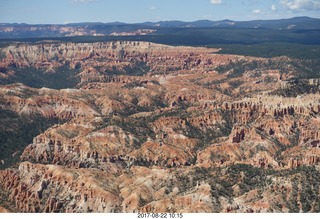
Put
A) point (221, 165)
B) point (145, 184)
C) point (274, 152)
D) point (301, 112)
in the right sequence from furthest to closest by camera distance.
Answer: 1. point (301, 112)
2. point (274, 152)
3. point (221, 165)
4. point (145, 184)

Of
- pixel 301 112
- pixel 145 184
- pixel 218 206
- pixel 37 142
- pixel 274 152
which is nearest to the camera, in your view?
pixel 218 206

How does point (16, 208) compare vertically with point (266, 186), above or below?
below

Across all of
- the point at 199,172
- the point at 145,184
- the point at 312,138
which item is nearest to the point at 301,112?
the point at 312,138

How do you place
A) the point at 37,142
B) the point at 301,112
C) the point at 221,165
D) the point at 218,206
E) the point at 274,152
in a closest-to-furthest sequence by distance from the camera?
the point at 218,206
the point at 221,165
the point at 274,152
the point at 37,142
the point at 301,112

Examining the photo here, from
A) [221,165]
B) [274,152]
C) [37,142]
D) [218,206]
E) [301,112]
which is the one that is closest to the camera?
[218,206]

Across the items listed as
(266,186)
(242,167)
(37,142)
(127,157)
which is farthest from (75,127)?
(266,186)

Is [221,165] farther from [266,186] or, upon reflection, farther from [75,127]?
[75,127]

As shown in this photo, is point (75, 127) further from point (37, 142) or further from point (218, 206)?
point (218, 206)

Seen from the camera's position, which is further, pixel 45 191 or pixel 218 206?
pixel 45 191

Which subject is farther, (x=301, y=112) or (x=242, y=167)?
(x=301, y=112)
